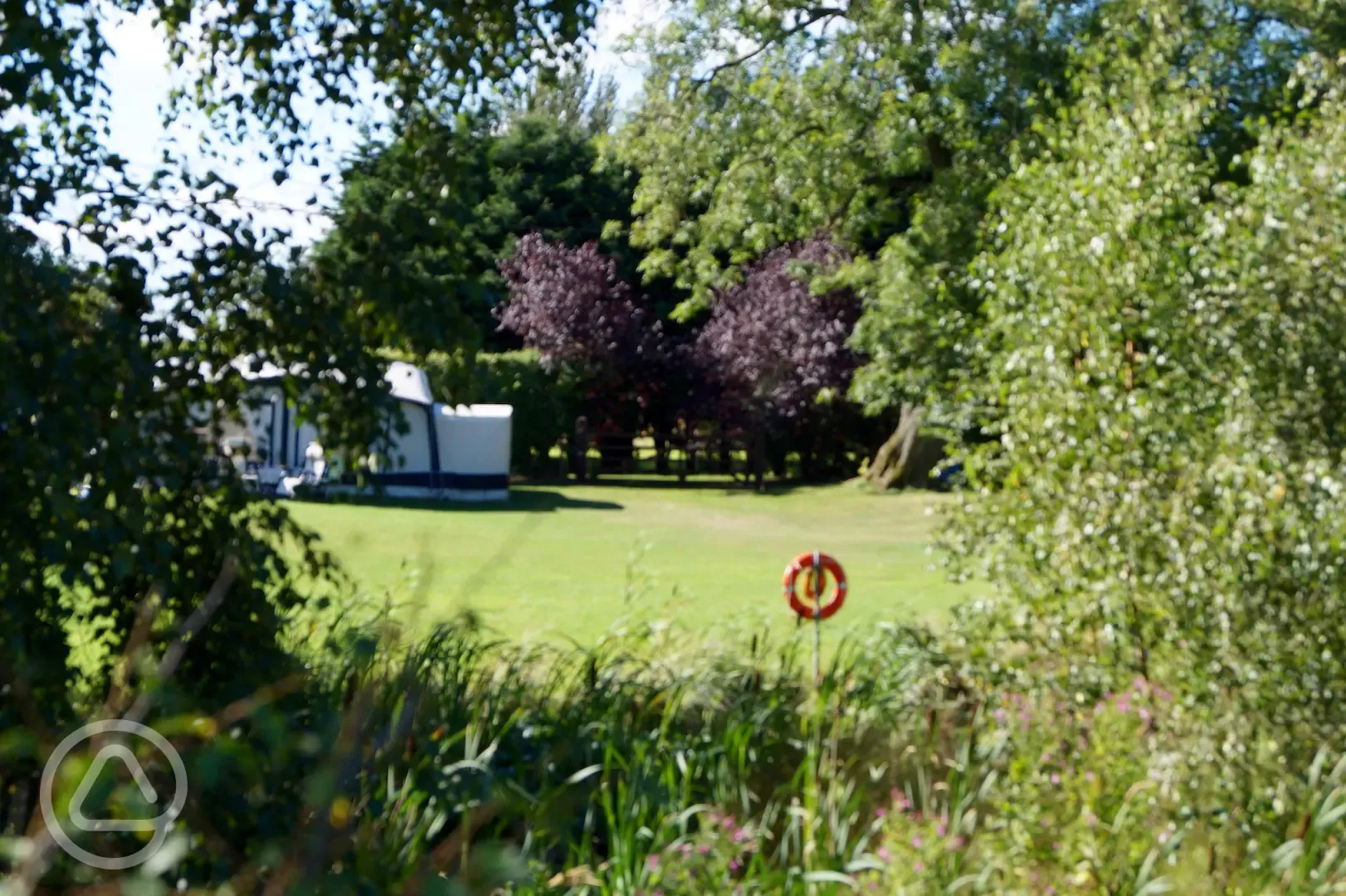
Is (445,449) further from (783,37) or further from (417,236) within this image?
(417,236)

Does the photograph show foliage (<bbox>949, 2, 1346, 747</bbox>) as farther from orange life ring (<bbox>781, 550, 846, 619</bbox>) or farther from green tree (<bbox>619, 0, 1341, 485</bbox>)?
green tree (<bbox>619, 0, 1341, 485</bbox>)

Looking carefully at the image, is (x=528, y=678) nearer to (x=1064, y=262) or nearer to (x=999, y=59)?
(x=1064, y=262)

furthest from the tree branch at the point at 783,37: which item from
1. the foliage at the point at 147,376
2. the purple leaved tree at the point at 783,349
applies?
the foliage at the point at 147,376

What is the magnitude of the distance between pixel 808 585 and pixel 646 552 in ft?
13.2

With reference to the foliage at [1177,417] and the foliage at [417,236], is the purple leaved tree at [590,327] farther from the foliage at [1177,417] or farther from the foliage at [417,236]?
the foliage at [1177,417]

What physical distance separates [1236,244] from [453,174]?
8.07ft

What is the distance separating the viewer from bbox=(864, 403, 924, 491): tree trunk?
79.2ft

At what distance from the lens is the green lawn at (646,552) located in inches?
375

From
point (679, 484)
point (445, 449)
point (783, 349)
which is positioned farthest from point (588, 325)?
point (445, 449)

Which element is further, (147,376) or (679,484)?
(679,484)

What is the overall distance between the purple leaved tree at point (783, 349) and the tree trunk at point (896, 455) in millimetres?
1222

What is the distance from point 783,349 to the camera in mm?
24750

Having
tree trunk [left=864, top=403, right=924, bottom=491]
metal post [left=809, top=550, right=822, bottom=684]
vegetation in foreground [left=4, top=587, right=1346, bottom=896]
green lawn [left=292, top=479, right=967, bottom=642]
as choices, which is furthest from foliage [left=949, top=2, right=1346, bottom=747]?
tree trunk [left=864, top=403, right=924, bottom=491]

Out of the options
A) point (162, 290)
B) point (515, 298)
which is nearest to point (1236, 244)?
point (162, 290)
